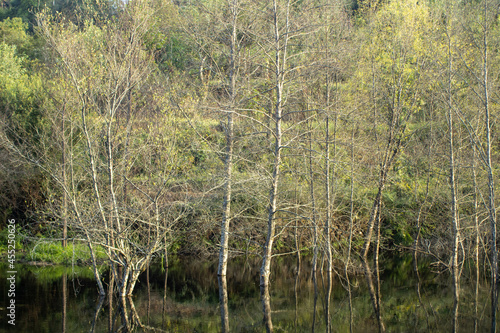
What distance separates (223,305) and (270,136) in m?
6.45

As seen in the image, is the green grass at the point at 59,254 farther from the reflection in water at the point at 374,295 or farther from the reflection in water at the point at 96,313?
the reflection in water at the point at 374,295

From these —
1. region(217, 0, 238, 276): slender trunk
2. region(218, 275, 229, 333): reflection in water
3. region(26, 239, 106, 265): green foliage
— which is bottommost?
region(218, 275, 229, 333): reflection in water

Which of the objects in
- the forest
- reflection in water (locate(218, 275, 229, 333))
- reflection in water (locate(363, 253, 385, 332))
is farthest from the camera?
the forest

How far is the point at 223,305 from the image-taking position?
1227cm

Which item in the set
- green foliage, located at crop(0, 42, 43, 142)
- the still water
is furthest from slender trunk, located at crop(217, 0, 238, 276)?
green foliage, located at crop(0, 42, 43, 142)

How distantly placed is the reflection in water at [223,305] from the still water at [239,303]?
12 centimetres

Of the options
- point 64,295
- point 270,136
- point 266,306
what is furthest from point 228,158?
point 64,295

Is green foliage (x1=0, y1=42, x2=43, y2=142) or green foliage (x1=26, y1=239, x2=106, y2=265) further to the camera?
green foliage (x1=0, y1=42, x2=43, y2=142)

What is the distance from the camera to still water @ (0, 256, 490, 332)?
10164 mm

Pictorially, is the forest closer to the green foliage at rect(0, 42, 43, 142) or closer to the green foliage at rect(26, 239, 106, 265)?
the green foliage at rect(0, 42, 43, 142)

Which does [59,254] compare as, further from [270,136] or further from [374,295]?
[374,295]

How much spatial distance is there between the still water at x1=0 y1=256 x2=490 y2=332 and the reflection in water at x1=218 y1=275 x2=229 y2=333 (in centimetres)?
12

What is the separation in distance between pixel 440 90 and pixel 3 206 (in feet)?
60.8

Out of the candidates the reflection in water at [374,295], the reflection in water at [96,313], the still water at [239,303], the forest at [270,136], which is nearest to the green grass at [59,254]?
the forest at [270,136]
